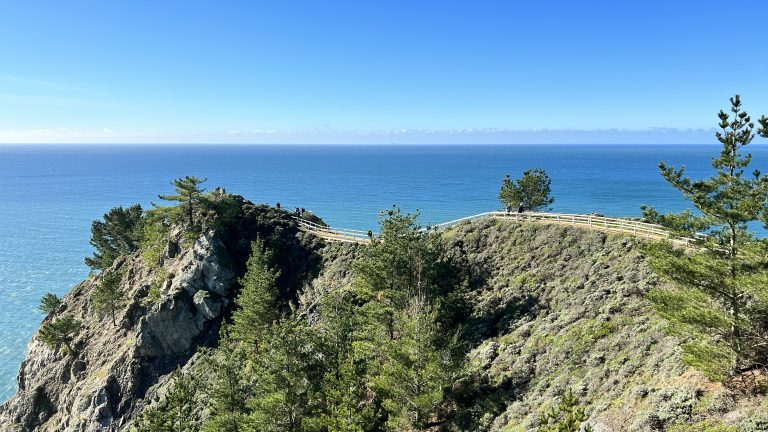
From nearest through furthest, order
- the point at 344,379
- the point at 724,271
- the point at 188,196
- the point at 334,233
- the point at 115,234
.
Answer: the point at 724,271 < the point at 344,379 < the point at 334,233 < the point at 188,196 < the point at 115,234

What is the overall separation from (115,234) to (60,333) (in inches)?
948

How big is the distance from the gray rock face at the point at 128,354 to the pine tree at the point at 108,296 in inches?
36.1

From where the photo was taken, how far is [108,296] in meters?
49.8

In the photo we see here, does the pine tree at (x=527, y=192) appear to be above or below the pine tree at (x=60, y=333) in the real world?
above

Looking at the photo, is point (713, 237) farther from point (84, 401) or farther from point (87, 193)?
point (87, 193)

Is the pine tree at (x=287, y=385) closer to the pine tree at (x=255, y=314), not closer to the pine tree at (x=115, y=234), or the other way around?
the pine tree at (x=255, y=314)

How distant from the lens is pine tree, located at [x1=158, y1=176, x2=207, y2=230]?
49312mm

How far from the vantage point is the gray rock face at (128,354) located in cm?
4256

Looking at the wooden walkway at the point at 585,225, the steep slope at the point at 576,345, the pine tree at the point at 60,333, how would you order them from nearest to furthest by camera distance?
the steep slope at the point at 576,345, the wooden walkway at the point at 585,225, the pine tree at the point at 60,333

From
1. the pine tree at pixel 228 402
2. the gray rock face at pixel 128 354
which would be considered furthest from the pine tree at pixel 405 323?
the gray rock face at pixel 128 354

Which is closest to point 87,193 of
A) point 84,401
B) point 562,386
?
point 84,401

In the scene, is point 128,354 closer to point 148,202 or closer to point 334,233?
point 334,233

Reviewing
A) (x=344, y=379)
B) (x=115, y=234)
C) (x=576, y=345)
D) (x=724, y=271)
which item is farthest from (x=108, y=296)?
(x=724, y=271)

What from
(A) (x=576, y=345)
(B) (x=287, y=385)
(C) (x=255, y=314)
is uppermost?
(A) (x=576, y=345)
